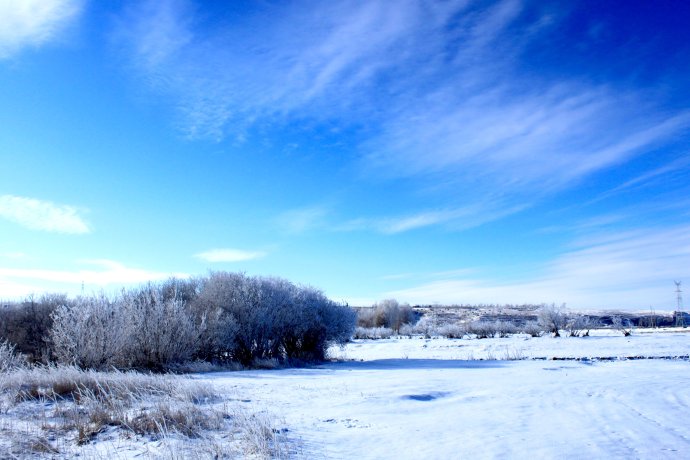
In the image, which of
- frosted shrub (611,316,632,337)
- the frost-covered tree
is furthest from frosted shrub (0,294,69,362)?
frosted shrub (611,316,632,337)

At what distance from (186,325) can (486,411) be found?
12.0m

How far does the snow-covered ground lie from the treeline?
4.87 m

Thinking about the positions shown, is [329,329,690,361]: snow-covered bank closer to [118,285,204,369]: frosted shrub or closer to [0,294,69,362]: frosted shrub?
[118,285,204,369]: frosted shrub

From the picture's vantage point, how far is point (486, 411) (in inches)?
329

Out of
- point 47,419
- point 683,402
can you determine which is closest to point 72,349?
point 47,419

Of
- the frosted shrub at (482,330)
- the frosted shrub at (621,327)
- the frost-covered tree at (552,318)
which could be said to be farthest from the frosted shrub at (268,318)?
the frosted shrub at (621,327)

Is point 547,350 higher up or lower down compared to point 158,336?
lower down

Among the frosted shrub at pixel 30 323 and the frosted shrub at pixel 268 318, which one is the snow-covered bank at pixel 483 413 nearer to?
the frosted shrub at pixel 268 318

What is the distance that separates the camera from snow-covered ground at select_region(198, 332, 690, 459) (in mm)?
6132

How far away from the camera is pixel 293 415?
8141 mm

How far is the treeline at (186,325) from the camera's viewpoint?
52.7 ft

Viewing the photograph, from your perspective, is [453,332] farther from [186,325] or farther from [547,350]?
[186,325]

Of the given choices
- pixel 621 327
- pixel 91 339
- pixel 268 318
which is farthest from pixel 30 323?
pixel 621 327

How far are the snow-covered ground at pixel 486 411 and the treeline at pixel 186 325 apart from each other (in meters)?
4.87
